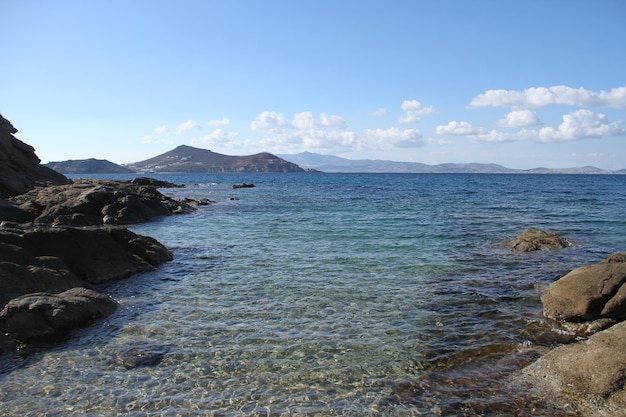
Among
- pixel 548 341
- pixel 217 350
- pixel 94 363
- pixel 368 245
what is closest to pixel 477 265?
pixel 368 245

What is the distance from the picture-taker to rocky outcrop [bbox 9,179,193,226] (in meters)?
28.0

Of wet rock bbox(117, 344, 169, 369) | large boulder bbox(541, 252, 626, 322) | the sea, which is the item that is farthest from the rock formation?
large boulder bbox(541, 252, 626, 322)

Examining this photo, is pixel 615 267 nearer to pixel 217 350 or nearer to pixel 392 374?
pixel 392 374

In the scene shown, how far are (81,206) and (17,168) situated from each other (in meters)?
11.4

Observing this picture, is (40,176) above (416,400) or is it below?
above

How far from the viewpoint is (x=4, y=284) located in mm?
12023

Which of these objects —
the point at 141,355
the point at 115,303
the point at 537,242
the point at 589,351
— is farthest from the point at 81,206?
the point at 589,351

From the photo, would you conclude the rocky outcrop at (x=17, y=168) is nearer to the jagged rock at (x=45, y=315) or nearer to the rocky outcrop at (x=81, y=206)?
the rocky outcrop at (x=81, y=206)

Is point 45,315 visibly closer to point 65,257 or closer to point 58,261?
point 58,261

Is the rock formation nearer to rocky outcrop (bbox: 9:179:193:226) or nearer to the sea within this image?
rocky outcrop (bbox: 9:179:193:226)

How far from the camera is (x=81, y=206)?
30.6 meters

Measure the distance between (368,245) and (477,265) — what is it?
241 inches

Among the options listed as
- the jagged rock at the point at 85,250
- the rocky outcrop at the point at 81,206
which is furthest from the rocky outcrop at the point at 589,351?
the rocky outcrop at the point at 81,206

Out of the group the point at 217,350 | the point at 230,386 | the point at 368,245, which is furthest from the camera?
the point at 368,245
